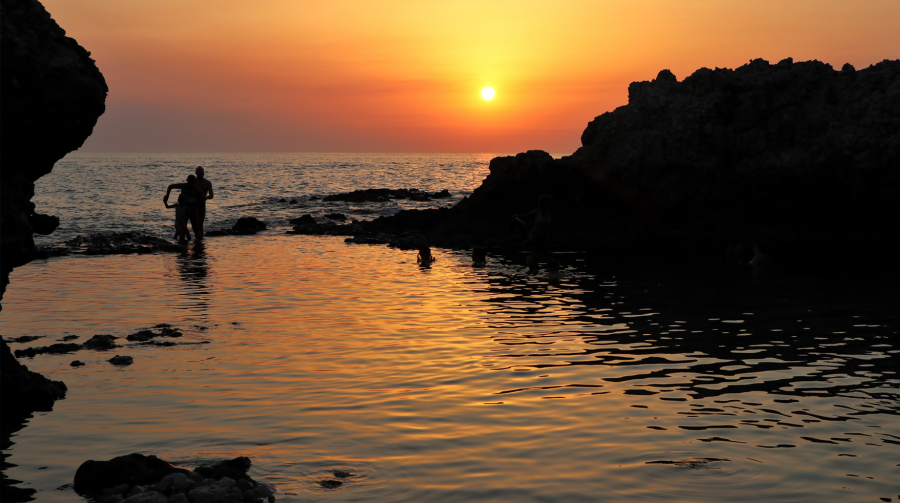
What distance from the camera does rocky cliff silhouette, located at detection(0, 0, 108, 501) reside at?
8094 millimetres

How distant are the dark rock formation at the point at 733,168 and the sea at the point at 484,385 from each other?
→ 7.98m

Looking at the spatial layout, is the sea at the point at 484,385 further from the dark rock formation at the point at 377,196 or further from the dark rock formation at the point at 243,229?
the dark rock formation at the point at 377,196

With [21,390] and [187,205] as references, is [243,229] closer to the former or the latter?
[187,205]

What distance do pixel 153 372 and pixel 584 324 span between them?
707cm

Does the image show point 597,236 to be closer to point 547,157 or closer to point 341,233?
point 547,157

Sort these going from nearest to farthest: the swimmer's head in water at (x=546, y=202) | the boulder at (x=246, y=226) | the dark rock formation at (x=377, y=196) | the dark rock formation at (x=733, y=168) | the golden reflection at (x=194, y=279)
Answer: the golden reflection at (x=194, y=279), the swimmer's head in water at (x=546, y=202), the dark rock formation at (x=733, y=168), the boulder at (x=246, y=226), the dark rock formation at (x=377, y=196)

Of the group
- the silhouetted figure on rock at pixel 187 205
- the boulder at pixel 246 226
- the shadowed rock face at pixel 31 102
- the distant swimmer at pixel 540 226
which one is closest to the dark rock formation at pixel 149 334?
the shadowed rock face at pixel 31 102

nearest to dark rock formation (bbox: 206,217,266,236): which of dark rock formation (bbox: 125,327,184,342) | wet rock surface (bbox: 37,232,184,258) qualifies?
wet rock surface (bbox: 37,232,184,258)

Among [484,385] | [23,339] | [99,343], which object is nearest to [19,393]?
[99,343]

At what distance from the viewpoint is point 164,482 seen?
5.75 m

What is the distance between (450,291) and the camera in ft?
57.0

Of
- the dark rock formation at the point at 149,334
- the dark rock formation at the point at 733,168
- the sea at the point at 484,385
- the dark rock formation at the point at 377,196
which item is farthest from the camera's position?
the dark rock formation at the point at 377,196

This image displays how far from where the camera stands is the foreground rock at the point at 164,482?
18.4 ft

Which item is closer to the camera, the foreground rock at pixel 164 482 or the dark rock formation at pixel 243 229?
the foreground rock at pixel 164 482
